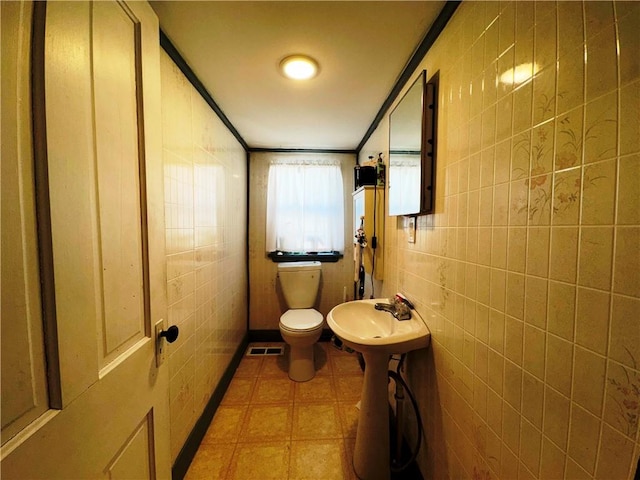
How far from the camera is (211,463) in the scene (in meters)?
1.33

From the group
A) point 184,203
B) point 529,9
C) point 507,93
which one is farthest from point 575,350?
point 184,203

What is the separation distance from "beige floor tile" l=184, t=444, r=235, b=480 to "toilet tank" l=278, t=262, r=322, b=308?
121 centimetres

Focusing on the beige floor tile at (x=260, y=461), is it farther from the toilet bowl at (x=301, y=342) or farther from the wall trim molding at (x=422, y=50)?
the wall trim molding at (x=422, y=50)

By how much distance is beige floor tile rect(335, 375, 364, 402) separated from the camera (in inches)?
72.1

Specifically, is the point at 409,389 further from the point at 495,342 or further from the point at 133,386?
the point at 133,386

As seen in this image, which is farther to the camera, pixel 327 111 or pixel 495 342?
pixel 327 111

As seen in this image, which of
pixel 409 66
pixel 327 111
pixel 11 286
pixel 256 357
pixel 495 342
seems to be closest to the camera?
pixel 11 286

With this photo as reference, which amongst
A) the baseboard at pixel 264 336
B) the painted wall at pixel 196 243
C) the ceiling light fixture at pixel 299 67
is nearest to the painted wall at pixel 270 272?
the baseboard at pixel 264 336

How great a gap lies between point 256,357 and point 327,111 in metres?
2.28

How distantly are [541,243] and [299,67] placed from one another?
51.7 inches

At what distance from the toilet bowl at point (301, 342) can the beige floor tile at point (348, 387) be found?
25 centimetres

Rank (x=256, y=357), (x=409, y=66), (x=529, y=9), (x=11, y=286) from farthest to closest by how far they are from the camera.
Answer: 1. (x=256, y=357)
2. (x=409, y=66)
3. (x=529, y=9)
4. (x=11, y=286)

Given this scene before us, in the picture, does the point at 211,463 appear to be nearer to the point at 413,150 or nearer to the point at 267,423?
the point at 267,423

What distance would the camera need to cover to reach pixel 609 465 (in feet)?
1.54
